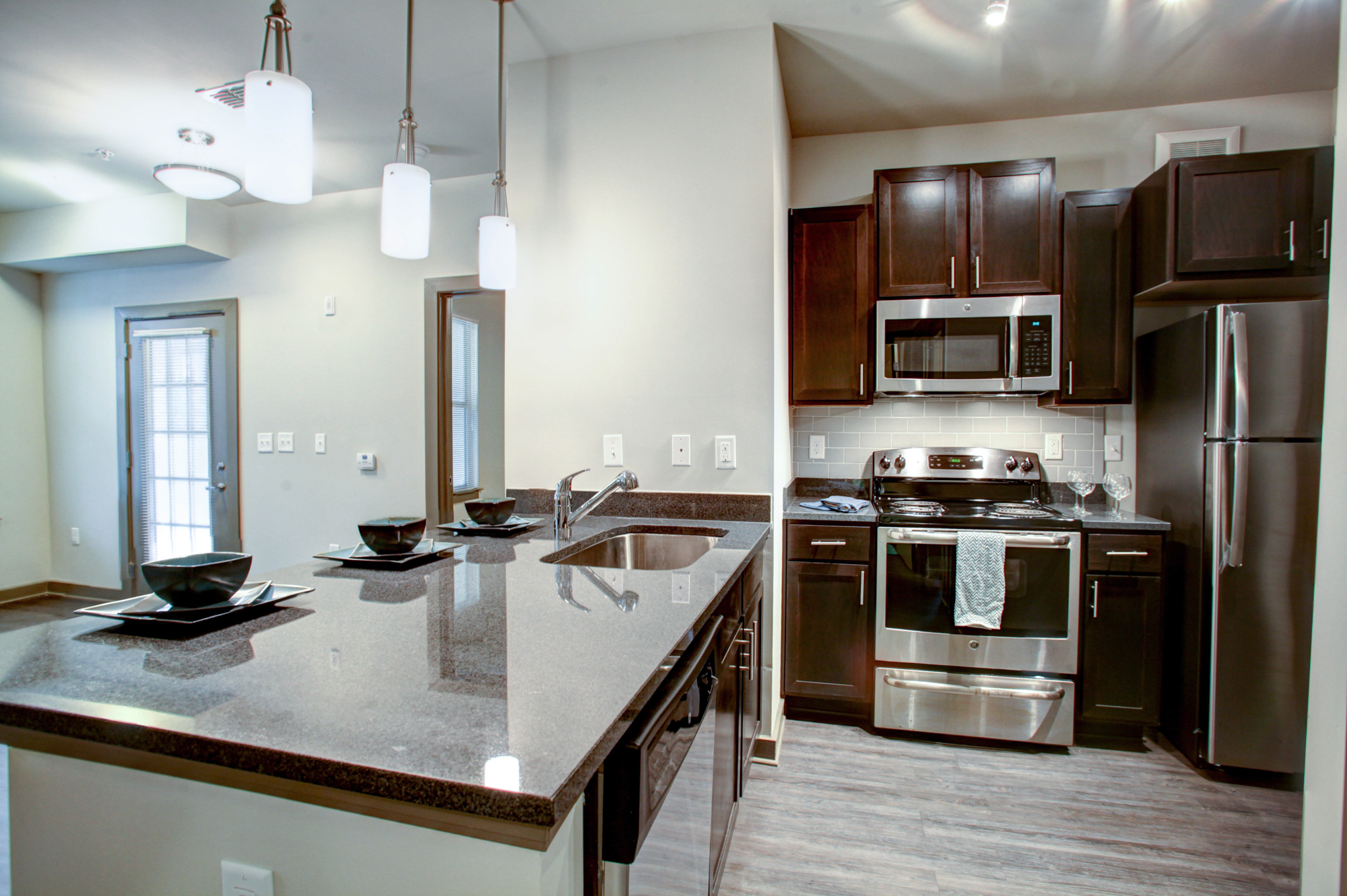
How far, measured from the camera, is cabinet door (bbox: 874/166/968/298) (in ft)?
8.82

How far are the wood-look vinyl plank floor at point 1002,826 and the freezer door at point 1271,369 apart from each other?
125 cm

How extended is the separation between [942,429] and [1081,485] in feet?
2.02

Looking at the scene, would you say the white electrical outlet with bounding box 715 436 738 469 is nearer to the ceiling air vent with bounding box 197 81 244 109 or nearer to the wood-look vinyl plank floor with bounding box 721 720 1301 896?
the wood-look vinyl plank floor with bounding box 721 720 1301 896

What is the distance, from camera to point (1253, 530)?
6.98 feet

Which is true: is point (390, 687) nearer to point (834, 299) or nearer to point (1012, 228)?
point (834, 299)

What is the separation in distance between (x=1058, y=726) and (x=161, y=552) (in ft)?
17.6

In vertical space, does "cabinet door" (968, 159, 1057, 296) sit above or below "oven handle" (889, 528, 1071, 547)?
above

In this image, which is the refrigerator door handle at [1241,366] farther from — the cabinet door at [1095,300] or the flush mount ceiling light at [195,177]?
the flush mount ceiling light at [195,177]

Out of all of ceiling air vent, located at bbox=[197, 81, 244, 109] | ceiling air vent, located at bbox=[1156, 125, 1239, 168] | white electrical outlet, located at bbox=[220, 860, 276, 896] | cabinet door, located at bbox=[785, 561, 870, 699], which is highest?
ceiling air vent, located at bbox=[197, 81, 244, 109]

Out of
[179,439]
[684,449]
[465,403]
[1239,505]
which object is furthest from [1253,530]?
[179,439]

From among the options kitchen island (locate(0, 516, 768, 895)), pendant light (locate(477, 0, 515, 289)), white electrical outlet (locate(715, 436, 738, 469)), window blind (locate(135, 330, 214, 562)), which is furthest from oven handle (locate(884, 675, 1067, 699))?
window blind (locate(135, 330, 214, 562))

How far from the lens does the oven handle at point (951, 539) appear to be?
2379 millimetres

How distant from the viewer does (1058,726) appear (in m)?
2.38

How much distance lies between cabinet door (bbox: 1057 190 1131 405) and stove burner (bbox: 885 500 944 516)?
0.76m
